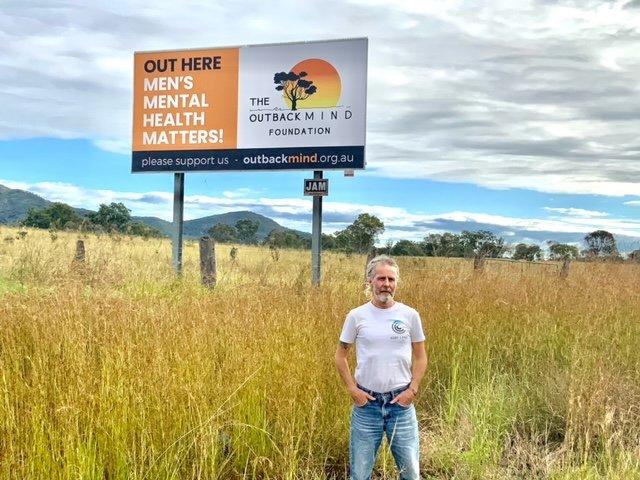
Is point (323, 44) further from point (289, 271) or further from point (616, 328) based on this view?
point (616, 328)

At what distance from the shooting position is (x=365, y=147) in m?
15.0

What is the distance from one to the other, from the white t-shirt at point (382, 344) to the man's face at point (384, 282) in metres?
0.08

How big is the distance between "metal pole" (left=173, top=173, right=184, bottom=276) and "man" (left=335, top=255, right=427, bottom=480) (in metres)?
13.6

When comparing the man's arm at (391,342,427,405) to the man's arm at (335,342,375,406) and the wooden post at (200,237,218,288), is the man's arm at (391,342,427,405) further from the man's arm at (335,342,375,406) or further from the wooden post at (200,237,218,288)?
the wooden post at (200,237,218,288)

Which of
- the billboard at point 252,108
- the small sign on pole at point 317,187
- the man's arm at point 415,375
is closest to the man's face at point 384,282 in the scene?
the man's arm at point 415,375

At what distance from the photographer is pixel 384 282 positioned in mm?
3682

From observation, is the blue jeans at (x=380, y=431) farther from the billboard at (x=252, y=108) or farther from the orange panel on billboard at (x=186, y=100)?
the orange panel on billboard at (x=186, y=100)

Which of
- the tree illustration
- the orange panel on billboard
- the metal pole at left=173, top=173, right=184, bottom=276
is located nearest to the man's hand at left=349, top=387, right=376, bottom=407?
the tree illustration

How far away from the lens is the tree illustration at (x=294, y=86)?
15484mm

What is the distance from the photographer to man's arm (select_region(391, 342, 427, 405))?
3617 mm

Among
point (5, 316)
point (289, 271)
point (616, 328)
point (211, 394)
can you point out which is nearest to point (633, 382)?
point (616, 328)

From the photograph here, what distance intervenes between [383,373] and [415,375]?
7.4 inches

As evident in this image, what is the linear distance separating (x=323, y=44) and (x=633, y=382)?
36.7 feet

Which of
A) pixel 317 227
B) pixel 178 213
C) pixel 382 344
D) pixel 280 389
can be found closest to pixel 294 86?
pixel 317 227
